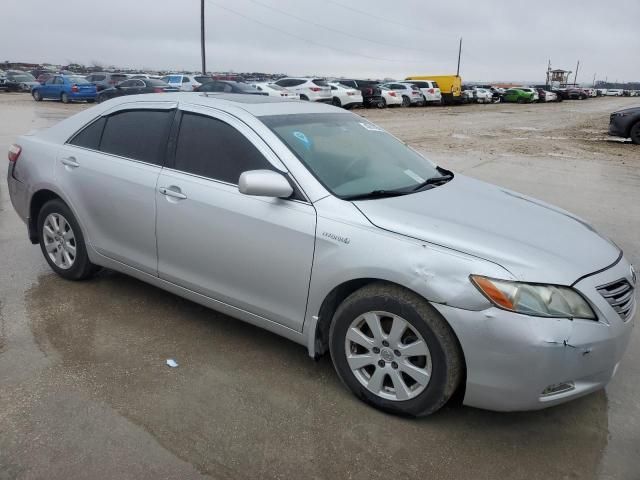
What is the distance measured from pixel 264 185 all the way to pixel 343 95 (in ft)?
84.7

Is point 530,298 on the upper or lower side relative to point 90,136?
lower

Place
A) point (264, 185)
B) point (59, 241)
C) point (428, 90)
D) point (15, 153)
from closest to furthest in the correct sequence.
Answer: point (264, 185), point (59, 241), point (15, 153), point (428, 90)

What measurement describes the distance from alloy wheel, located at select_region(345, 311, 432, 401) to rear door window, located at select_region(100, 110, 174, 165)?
1.84m

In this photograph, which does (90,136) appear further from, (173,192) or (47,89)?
(47,89)

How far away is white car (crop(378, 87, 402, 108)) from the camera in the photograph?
31797 mm

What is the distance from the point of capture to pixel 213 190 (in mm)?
3371

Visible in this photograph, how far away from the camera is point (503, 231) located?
112 inches

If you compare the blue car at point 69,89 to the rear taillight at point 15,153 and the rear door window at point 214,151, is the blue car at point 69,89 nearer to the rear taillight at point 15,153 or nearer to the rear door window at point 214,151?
the rear taillight at point 15,153

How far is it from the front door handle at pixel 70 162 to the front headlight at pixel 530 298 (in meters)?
3.08

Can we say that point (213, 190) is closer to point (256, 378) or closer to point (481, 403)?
point (256, 378)

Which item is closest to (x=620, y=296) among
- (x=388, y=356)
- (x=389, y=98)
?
(x=388, y=356)

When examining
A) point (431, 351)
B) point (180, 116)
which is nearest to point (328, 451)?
point (431, 351)

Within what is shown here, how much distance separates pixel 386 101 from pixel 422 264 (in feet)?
101

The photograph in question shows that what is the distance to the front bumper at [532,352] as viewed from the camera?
245 centimetres
